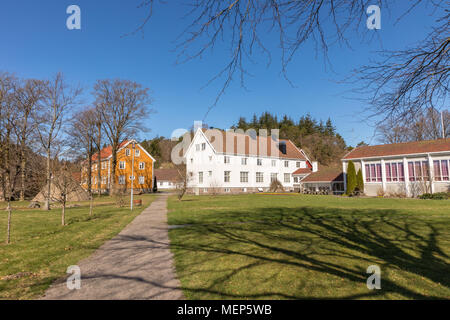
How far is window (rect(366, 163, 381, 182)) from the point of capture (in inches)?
1291

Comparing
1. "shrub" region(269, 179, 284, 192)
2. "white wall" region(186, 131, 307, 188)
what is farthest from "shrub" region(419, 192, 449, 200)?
"white wall" region(186, 131, 307, 188)

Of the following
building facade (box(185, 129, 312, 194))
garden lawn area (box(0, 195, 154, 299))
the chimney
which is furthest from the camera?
the chimney

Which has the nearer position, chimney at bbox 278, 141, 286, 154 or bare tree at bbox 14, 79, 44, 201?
bare tree at bbox 14, 79, 44, 201

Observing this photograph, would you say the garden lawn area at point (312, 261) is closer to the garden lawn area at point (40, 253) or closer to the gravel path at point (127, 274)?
the gravel path at point (127, 274)

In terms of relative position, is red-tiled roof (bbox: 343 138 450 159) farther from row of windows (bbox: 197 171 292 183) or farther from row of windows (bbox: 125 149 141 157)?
row of windows (bbox: 125 149 141 157)

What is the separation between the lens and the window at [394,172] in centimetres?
3081

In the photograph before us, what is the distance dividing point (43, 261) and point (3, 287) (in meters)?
1.73

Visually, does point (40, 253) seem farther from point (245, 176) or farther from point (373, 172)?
point (245, 176)

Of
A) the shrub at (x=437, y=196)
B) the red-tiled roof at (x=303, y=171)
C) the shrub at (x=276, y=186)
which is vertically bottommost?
the shrub at (x=437, y=196)

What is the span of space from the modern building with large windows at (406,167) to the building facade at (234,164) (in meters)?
13.7

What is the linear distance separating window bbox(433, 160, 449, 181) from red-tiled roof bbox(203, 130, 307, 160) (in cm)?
2315

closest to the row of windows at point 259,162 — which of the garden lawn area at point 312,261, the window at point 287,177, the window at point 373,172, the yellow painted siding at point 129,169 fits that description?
the window at point 287,177

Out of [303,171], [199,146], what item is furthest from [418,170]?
[199,146]

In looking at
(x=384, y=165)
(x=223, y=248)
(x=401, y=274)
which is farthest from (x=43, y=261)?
(x=384, y=165)
